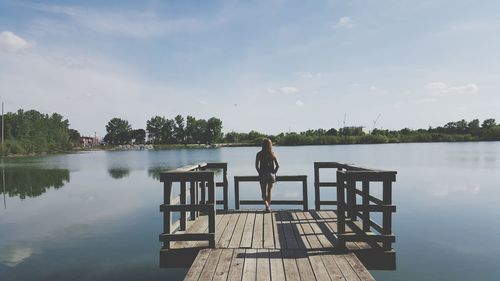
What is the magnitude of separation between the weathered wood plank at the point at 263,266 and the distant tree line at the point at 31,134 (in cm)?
8496

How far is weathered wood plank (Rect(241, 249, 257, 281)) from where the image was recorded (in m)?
5.30

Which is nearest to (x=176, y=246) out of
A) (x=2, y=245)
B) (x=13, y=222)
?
(x=2, y=245)

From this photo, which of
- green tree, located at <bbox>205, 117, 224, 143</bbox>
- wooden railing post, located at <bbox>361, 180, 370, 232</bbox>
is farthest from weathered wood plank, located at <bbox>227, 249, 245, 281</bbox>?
green tree, located at <bbox>205, 117, 224, 143</bbox>

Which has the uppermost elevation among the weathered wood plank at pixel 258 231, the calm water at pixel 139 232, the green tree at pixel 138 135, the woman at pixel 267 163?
the green tree at pixel 138 135

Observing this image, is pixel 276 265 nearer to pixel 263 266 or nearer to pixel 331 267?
pixel 263 266

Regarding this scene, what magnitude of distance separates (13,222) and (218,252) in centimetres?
1249

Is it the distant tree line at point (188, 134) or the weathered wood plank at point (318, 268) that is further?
the distant tree line at point (188, 134)

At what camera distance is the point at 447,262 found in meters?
9.27

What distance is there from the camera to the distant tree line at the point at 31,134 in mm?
80500

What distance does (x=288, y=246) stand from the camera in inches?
265

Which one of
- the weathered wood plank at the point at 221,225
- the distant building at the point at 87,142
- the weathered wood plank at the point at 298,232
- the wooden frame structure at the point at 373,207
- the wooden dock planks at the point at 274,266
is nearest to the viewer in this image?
the wooden dock planks at the point at 274,266

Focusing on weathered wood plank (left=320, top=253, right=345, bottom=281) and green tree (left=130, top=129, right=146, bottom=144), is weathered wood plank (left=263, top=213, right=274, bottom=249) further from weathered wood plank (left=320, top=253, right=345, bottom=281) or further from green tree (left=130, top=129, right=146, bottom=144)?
green tree (left=130, top=129, right=146, bottom=144)

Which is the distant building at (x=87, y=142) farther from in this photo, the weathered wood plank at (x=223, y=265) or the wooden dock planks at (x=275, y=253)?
the weathered wood plank at (x=223, y=265)

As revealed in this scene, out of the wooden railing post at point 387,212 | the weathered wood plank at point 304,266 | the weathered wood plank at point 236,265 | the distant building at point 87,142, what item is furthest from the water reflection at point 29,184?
the distant building at point 87,142
